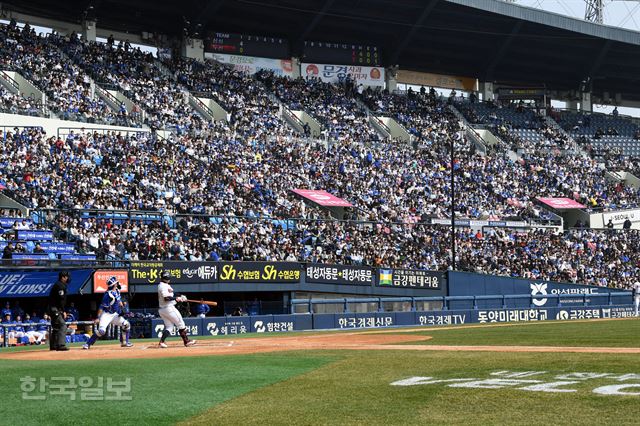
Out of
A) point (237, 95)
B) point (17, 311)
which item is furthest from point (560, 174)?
point (17, 311)

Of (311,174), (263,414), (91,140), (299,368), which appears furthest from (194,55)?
(263,414)

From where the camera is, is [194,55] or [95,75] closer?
[95,75]

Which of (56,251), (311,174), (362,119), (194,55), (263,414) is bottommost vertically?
(263,414)

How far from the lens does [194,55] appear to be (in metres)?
56.3

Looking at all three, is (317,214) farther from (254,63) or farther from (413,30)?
A: (413,30)

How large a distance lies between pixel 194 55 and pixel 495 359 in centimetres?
4440

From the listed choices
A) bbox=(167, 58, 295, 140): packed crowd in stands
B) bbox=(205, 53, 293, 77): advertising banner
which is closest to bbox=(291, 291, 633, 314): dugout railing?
bbox=(167, 58, 295, 140): packed crowd in stands

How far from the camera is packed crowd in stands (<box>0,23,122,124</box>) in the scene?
4253cm

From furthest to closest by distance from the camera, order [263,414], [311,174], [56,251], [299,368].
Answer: [311,174]
[56,251]
[299,368]
[263,414]

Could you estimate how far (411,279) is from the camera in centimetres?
4056

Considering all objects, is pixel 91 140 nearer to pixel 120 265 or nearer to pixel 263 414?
pixel 120 265

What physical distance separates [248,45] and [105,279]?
2934 cm

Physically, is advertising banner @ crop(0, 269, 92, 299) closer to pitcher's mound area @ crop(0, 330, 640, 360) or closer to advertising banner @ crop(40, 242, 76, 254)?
advertising banner @ crop(40, 242, 76, 254)

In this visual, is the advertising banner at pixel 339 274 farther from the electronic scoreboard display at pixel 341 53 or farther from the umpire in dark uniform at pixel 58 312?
the electronic scoreboard display at pixel 341 53
